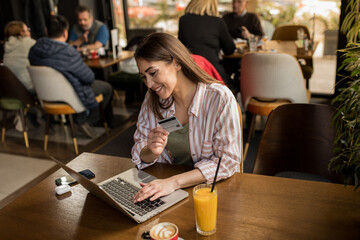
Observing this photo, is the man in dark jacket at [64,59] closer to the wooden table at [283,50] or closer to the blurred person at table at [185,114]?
the wooden table at [283,50]

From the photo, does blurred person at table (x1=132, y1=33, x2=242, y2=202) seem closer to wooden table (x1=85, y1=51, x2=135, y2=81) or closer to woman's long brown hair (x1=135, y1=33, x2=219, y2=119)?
woman's long brown hair (x1=135, y1=33, x2=219, y2=119)

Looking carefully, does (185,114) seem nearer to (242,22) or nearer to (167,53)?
(167,53)

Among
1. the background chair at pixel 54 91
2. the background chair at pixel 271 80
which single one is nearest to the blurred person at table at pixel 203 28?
the background chair at pixel 271 80

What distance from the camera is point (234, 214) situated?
3.62 feet

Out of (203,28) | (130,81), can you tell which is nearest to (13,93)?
(130,81)

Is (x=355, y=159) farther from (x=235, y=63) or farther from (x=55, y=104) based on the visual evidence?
(x=235, y=63)

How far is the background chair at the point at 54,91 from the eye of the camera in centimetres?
317

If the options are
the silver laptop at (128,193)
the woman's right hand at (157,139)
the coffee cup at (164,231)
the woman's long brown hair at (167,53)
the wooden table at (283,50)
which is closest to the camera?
the coffee cup at (164,231)

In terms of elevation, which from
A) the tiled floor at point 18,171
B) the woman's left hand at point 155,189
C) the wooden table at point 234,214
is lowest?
the tiled floor at point 18,171

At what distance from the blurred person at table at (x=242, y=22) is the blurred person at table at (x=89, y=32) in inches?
64.3

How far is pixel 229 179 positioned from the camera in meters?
1.31

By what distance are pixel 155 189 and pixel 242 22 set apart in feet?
12.1

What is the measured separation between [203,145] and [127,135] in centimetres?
243

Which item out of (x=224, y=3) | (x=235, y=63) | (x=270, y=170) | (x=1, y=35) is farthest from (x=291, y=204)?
(x=1, y=35)
